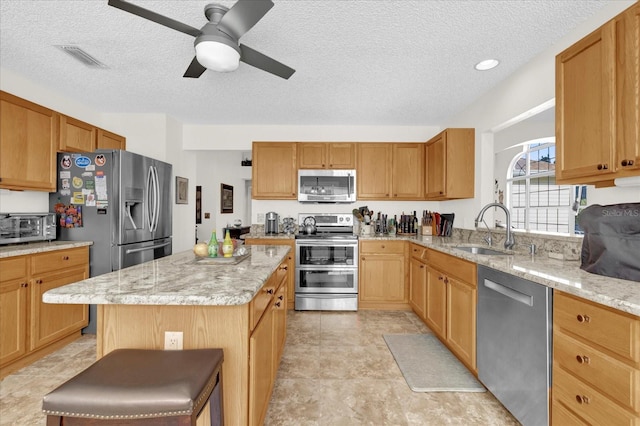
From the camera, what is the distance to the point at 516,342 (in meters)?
1.63

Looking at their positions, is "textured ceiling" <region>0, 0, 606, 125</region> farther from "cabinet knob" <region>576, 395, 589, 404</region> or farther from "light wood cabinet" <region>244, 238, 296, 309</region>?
"cabinet knob" <region>576, 395, 589, 404</region>

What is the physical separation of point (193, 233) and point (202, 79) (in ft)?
8.24

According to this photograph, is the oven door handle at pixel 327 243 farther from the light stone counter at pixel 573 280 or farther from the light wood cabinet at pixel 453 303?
the light stone counter at pixel 573 280

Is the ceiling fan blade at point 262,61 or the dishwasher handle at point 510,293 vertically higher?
the ceiling fan blade at point 262,61

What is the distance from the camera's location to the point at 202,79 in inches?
109

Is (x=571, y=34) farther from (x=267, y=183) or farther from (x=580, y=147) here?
(x=267, y=183)

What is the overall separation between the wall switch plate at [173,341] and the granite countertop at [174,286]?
203mm

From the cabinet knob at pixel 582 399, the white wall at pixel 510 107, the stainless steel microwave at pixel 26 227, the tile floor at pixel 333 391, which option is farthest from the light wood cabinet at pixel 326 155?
the cabinet knob at pixel 582 399

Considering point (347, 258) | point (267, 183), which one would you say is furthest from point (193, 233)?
point (347, 258)

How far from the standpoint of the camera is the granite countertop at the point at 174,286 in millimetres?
1030

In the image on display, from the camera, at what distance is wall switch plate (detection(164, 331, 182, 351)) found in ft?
3.90

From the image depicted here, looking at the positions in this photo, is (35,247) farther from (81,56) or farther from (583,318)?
(583,318)

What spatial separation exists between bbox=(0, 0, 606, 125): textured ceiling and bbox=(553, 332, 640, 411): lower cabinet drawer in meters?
1.88

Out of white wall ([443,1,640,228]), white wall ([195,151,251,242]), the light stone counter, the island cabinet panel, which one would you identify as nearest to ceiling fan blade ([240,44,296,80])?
the island cabinet panel
